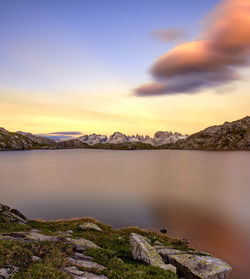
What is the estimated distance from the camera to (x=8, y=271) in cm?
988

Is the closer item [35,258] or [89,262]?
[35,258]

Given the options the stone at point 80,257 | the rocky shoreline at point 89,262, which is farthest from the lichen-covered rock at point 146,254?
the stone at point 80,257

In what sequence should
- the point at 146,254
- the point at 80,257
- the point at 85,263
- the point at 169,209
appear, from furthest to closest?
the point at 169,209, the point at 146,254, the point at 80,257, the point at 85,263

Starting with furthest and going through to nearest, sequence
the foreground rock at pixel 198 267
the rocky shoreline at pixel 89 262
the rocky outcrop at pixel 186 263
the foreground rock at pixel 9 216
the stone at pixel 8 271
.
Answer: the foreground rock at pixel 9 216 < the rocky outcrop at pixel 186 263 < the foreground rock at pixel 198 267 < the rocky shoreline at pixel 89 262 < the stone at pixel 8 271

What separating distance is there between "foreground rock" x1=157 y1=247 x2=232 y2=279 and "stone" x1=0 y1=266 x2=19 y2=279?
1181 centimetres

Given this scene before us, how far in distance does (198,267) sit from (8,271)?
13.0 meters

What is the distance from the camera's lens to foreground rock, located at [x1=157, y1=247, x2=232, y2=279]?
1254cm

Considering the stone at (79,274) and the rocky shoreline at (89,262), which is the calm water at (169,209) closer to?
the rocky shoreline at (89,262)

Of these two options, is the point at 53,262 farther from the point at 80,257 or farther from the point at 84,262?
the point at 80,257

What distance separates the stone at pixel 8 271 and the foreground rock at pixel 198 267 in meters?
11.8

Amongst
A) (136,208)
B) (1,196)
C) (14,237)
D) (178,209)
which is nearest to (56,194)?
(1,196)

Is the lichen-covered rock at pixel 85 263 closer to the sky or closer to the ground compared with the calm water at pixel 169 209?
closer to the sky

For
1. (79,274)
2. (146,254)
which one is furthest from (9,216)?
(146,254)

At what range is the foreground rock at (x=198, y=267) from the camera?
41.1 feet
